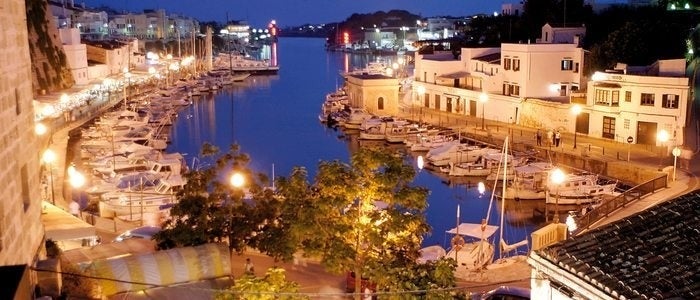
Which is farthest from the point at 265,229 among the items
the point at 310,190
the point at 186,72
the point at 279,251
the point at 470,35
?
the point at 186,72

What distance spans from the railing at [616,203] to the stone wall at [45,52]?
2024 inches

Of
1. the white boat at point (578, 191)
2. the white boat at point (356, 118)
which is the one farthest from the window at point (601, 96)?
the white boat at point (356, 118)

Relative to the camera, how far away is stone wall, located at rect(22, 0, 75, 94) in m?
63.1

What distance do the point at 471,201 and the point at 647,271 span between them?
30.4 m

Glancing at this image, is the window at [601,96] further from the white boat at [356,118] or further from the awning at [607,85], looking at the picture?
the white boat at [356,118]

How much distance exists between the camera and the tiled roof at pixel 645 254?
8109 mm

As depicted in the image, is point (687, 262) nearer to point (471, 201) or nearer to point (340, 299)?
point (340, 299)

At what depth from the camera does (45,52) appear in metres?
65.9

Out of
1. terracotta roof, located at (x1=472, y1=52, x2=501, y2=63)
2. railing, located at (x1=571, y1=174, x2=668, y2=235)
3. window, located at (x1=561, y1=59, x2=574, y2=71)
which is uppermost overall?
terracotta roof, located at (x1=472, y1=52, x2=501, y2=63)

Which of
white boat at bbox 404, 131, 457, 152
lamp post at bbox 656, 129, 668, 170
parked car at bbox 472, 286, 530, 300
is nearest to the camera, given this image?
parked car at bbox 472, 286, 530, 300

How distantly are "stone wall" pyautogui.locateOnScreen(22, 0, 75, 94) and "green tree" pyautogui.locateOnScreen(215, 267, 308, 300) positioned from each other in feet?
180

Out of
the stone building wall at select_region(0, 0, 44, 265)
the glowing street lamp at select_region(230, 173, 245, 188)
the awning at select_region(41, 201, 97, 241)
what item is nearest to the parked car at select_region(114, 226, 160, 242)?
the awning at select_region(41, 201, 97, 241)

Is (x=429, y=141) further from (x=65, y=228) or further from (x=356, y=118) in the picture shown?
(x=65, y=228)

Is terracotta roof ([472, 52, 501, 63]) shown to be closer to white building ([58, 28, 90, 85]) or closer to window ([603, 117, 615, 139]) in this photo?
window ([603, 117, 615, 139])
